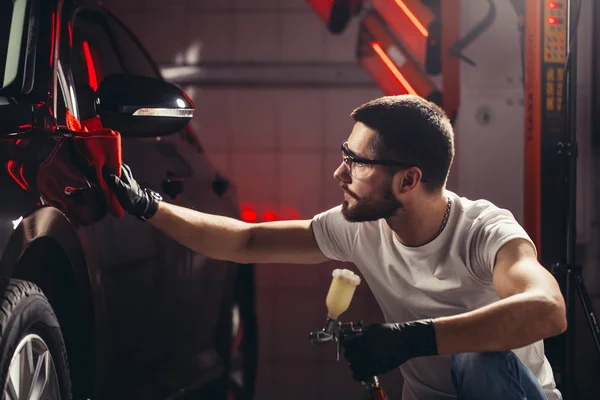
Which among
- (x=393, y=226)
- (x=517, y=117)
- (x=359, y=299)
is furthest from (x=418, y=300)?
(x=517, y=117)

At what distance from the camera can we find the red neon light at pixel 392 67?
3.39 m

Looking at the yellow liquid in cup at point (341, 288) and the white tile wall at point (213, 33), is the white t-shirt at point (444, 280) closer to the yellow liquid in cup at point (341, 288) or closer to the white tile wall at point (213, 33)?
the yellow liquid in cup at point (341, 288)

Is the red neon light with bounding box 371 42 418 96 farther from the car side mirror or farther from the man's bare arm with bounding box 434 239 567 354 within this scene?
the man's bare arm with bounding box 434 239 567 354

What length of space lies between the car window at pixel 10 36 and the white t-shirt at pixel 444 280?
3.26ft

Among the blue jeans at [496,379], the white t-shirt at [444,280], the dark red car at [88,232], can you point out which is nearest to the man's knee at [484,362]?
the blue jeans at [496,379]

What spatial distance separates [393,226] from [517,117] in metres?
1.40

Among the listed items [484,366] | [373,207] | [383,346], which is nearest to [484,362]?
[484,366]

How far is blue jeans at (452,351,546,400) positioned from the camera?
69.6 inches

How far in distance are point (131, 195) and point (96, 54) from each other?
0.43m

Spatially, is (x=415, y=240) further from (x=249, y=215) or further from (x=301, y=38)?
(x=301, y=38)

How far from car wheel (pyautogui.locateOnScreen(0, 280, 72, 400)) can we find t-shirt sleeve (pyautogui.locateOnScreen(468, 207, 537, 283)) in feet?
3.13

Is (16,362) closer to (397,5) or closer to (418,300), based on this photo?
(418,300)

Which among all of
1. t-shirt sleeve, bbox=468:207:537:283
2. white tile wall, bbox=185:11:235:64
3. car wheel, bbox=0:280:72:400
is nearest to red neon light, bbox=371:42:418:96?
white tile wall, bbox=185:11:235:64

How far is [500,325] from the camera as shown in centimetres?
172
